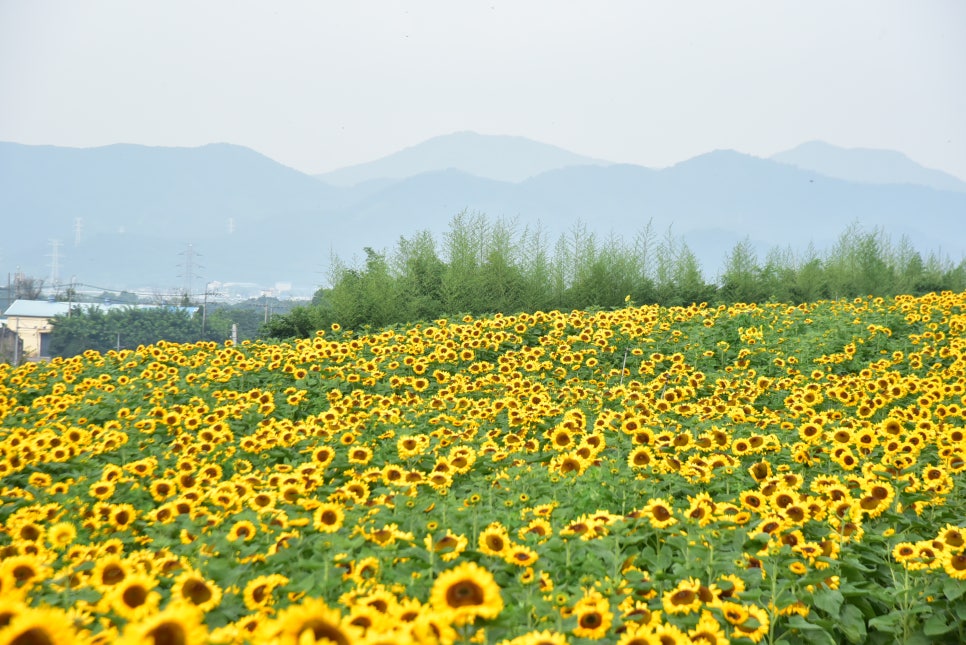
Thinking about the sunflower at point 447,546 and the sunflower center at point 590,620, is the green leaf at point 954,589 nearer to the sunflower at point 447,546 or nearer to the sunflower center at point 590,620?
the sunflower center at point 590,620

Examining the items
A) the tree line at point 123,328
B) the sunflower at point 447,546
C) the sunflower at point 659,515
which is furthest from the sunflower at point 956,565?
the tree line at point 123,328

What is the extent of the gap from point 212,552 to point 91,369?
9370mm

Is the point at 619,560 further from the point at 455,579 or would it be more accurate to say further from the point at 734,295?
the point at 734,295

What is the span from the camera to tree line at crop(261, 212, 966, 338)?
57.9ft

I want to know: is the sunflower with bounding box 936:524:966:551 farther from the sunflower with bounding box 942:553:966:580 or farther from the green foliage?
the green foliage

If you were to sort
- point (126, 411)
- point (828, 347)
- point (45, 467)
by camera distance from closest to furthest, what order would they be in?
point (45, 467), point (126, 411), point (828, 347)

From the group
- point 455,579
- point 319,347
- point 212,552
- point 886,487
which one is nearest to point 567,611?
point 455,579

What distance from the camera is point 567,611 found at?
2906 mm

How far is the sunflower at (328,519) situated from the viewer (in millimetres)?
3754

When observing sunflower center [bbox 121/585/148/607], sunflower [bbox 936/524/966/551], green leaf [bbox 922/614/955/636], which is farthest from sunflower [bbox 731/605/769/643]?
sunflower center [bbox 121/585/148/607]

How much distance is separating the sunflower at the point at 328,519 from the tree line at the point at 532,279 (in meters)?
12.0

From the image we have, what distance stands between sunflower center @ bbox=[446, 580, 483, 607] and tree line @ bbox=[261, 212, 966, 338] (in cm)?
1372

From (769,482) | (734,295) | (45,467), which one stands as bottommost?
(45,467)

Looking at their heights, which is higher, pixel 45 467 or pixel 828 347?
pixel 828 347
